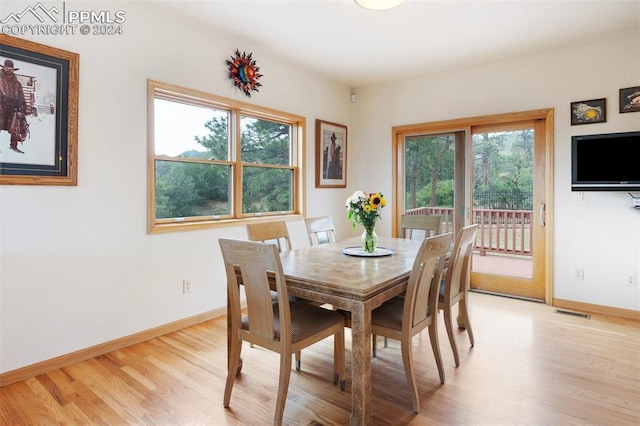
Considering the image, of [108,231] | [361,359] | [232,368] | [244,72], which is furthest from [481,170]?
[108,231]

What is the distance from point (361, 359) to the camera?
1.72 m

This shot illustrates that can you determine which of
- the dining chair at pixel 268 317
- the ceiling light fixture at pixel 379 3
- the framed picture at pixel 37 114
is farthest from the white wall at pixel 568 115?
the framed picture at pixel 37 114

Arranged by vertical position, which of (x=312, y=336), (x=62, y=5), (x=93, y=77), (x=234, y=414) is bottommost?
(x=234, y=414)

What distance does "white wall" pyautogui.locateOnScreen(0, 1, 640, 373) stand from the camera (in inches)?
92.9

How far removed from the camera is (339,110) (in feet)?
16.3

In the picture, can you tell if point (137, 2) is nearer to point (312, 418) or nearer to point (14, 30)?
point (14, 30)

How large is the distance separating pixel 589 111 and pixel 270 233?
325cm

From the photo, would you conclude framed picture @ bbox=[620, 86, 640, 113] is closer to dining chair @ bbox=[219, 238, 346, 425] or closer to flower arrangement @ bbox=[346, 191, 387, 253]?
flower arrangement @ bbox=[346, 191, 387, 253]

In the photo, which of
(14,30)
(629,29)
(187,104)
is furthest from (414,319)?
(629,29)

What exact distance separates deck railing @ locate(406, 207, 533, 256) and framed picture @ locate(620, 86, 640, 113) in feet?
4.12

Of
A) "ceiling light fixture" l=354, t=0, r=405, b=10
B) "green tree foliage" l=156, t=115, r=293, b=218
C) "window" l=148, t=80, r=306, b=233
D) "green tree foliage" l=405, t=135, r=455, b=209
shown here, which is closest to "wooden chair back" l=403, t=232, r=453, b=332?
"ceiling light fixture" l=354, t=0, r=405, b=10

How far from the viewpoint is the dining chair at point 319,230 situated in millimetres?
3248

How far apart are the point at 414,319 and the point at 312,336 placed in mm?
591

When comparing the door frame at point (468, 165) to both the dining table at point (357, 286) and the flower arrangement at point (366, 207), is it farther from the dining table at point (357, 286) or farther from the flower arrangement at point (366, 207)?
the flower arrangement at point (366, 207)
